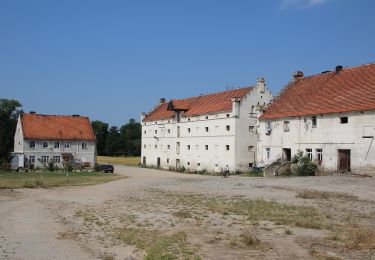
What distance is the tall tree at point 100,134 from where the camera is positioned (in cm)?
12500

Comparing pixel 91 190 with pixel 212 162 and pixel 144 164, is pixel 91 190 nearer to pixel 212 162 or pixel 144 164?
pixel 212 162

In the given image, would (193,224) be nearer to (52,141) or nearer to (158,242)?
(158,242)

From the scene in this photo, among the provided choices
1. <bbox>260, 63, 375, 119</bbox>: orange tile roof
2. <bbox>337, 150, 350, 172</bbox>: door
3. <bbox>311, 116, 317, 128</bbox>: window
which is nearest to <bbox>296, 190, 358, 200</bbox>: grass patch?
<bbox>337, 150, 350, 172</bbox>: door

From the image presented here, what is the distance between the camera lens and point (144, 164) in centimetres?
7525

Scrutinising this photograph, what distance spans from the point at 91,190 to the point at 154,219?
14703mm

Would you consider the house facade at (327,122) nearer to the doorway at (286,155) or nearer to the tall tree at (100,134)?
the doorway at (286,155)

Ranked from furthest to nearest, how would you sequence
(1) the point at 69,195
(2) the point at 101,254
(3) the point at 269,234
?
1. (1) the point at 69,195
2. (3) the point at 269,234
3. (2) the point at 101,254

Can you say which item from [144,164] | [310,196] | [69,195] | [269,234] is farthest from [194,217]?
[144,164]

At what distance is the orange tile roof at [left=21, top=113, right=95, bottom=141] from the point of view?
64863 millimetres

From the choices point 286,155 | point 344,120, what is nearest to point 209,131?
point 286,155

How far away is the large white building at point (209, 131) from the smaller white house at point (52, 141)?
1147 cm

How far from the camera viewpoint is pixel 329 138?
1548 inches

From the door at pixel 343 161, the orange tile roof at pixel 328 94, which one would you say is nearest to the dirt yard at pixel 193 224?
the door at pixel 343 161

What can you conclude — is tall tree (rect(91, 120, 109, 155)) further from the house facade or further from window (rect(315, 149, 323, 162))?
window (rect(315, 149, 323, 162))
